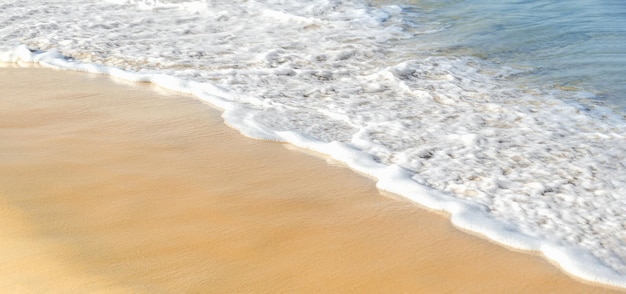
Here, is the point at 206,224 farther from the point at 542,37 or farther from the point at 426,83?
the point at 542,37

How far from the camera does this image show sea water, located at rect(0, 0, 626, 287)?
4.27 meters

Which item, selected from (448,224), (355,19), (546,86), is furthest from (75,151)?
(355,19)

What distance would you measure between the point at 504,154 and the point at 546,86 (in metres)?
1.97

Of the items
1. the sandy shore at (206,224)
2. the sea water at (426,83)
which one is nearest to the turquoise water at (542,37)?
the sea water at (426,83)

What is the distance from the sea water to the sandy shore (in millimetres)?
282

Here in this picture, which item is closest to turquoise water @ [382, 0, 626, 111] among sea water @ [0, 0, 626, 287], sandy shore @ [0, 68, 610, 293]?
sea water @ [0, 0, 626, 287]

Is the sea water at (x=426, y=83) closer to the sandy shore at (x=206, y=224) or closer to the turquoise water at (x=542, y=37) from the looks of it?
the turquoise water at (x=542, y=37)

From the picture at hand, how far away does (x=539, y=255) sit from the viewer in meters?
3.71

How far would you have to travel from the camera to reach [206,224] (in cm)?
381

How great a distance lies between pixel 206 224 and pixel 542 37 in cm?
585

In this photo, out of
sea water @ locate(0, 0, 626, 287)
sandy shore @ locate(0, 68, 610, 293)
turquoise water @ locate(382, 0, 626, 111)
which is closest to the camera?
sandy shore @ locate(0, 68, 610, 293)

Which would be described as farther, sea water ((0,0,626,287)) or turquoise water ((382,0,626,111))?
turquoise water ((382,0,626,111))

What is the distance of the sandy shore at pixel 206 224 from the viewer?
3299 millimetres

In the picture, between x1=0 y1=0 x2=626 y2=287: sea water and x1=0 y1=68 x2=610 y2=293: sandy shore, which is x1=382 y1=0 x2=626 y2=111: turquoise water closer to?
x1=0 y1=0 x2=626 y2=287: sea water
